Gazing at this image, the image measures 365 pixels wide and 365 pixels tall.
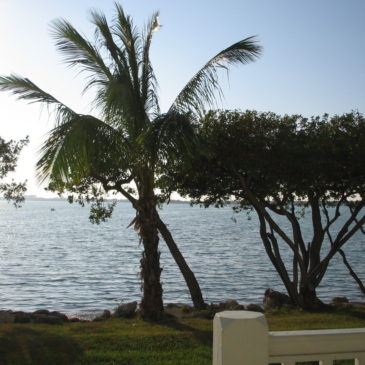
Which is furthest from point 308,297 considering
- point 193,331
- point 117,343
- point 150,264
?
point 117,343

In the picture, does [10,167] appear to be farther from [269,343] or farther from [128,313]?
[269,343]

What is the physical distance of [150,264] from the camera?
39.0 ft

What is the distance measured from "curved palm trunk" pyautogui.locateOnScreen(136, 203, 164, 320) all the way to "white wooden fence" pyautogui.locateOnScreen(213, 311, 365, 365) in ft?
31.4

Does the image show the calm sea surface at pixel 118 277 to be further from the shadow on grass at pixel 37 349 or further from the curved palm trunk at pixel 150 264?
the shadow on grass at pixel 37 349

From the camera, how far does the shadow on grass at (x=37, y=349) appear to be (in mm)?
7895

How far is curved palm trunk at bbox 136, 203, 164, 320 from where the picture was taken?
1188 cm

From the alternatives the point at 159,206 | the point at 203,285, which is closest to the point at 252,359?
the point at 159,206

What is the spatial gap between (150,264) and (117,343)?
10.3 feet

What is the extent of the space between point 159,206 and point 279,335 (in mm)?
13859

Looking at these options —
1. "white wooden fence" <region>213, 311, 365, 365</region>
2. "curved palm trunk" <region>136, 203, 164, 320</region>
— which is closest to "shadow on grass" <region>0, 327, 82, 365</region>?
"curved palm trunk" <region>136, 203, 164, 320</region>

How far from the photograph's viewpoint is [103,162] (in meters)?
11.8

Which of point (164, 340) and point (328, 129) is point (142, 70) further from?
point (164, 340)

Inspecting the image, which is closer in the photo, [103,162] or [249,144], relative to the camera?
[103,162]

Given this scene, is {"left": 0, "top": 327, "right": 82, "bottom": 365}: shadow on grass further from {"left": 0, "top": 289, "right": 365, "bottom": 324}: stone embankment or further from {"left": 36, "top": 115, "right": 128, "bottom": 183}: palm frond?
{"left": 0, "top": 289, "right": 365, "bottom": 324}: stone embankment
